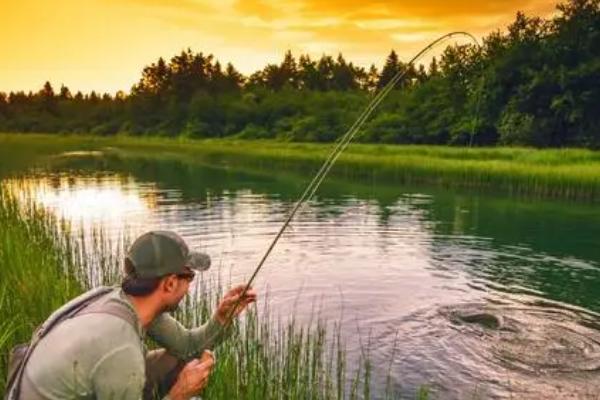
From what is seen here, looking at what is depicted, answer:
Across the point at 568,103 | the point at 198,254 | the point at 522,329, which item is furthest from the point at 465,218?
the point at 568,103


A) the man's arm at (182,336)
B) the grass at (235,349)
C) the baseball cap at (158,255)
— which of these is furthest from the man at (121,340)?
the grass at (235,349)

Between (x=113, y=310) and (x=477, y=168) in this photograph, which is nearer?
(x=113, y=310)

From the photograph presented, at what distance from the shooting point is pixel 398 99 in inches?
2874

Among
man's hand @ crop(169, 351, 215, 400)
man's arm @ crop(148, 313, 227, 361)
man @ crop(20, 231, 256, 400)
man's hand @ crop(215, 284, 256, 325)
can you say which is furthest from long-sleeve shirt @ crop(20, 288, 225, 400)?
man's hand @ crop(215, 284, 256, 325)

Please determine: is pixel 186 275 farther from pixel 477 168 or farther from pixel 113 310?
pixel 477 168

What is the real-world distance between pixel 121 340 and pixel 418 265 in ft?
43.9

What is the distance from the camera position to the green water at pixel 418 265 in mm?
9227

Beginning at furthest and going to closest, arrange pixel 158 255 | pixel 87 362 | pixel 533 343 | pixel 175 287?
pixel 533 343, pixel 175 287, pixel 158 255, pixel 87 362

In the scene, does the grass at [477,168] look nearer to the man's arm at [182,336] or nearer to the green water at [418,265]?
the green water at [418,265]

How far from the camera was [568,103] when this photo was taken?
160ft

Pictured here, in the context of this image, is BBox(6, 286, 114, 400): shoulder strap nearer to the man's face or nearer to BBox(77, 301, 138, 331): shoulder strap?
BBox(77, 301, 138, 331): shoulder strap

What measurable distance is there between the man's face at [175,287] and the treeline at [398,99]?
214 centimetres

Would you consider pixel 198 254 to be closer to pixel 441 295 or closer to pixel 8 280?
pixel 8 280

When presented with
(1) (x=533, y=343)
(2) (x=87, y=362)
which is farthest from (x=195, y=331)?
(1) (x=533, y=343)
